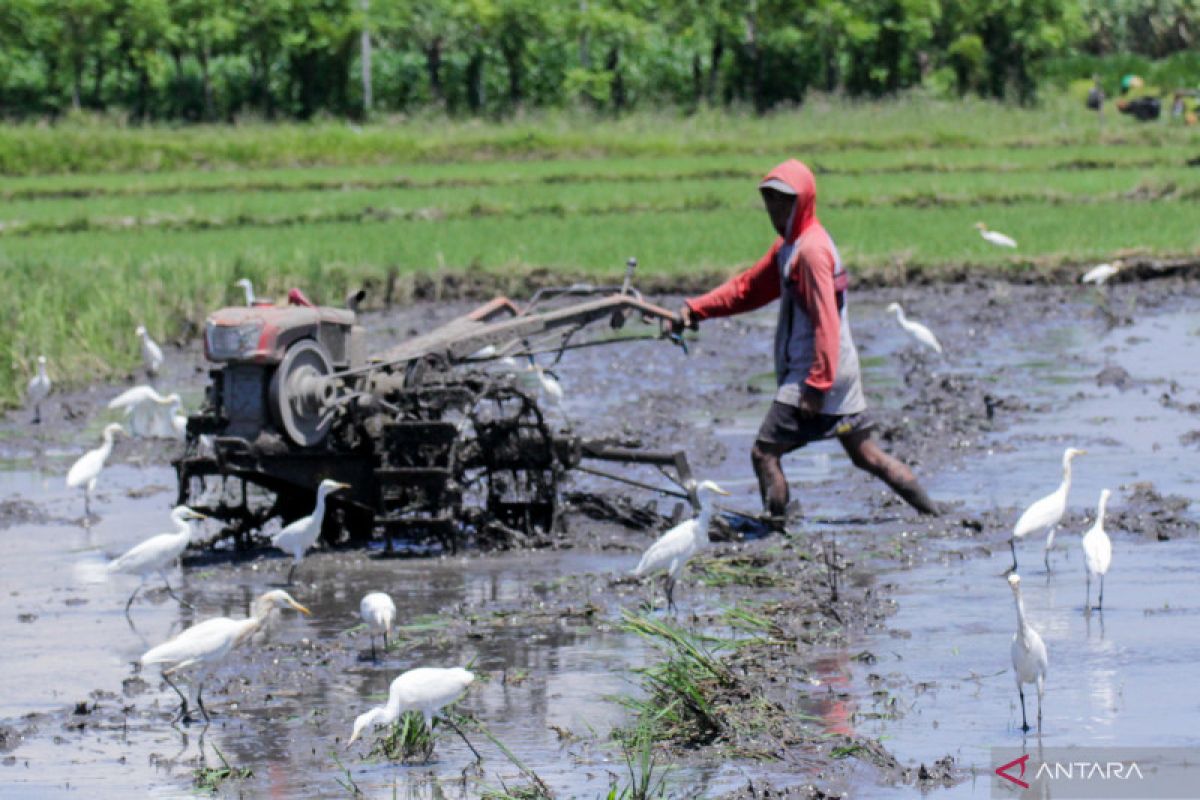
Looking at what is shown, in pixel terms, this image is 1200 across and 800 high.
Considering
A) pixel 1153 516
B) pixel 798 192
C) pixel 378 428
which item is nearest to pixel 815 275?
pixel 798 192

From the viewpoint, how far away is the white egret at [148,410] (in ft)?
47.1

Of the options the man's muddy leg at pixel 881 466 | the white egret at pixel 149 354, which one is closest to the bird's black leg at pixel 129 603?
the man's muddy leg at pixel 881 466

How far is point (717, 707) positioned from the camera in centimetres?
708

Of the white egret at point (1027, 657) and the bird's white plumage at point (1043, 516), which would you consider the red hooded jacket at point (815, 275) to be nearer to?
the bird's white plumage at point (1043, 516)

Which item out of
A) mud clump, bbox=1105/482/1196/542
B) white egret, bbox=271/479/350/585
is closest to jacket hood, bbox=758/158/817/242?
mud clump, bbox=1105/482/1196/542

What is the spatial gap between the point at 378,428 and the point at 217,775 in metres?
4.00

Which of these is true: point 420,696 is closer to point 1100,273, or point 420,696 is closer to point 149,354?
point 149,354

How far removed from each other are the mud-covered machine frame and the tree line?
4246 cm

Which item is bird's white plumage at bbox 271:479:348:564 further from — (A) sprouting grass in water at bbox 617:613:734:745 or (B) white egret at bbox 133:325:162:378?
(B) white egret at bbox 133:325:162:378

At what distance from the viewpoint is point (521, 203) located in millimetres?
31359

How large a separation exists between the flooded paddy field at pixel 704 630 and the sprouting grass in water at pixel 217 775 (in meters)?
0.03

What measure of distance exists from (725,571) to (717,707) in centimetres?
273

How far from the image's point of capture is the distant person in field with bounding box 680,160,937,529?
10.4 metres

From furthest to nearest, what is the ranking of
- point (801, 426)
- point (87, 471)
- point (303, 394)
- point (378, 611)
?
point (87, 471), point (801, 426), point (303, 394), point (378, 611)
